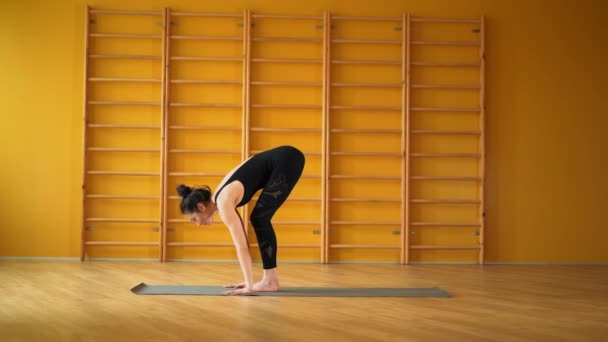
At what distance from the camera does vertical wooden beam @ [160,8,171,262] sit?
558 centimetres

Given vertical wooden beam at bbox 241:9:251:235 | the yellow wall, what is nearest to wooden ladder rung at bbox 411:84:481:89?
the yellow wall

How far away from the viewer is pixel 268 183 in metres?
3.68

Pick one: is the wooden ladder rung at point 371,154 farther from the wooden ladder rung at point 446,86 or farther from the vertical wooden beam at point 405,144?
the wooden ladder rung at point 446,86

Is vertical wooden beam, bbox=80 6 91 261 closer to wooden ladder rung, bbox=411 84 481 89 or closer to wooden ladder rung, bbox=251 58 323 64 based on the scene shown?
wooden ladder rung, bbox=251 58 323 64

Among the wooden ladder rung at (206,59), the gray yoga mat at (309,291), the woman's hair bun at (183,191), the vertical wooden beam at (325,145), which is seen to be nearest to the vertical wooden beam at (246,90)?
the wooden ladder rung at (206,59)

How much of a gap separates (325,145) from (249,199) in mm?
2169

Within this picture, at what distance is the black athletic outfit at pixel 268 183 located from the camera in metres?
3.60

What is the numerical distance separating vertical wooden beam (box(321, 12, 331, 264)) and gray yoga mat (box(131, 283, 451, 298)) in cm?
172

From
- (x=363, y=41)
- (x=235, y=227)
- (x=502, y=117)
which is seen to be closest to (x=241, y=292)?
(x=235, y=227)

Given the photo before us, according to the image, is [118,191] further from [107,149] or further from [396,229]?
[396,229]

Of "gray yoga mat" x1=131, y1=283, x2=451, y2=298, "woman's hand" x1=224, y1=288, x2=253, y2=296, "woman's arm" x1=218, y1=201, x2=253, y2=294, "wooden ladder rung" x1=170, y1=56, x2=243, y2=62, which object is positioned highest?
"wooden ladder rung" x1=170, y1=56, x2=243, y2=62

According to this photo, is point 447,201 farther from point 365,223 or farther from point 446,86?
point 446,86

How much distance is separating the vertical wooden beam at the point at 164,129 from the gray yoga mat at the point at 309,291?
1.67 m

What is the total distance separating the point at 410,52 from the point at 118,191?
3.07 metres
